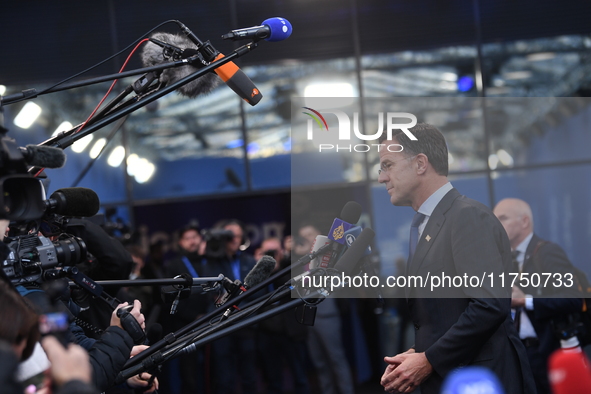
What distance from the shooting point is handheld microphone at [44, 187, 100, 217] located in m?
2.55

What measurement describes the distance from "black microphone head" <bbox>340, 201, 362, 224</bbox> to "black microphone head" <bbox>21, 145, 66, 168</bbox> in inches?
54.6

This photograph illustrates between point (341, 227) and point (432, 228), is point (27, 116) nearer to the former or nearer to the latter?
point (341, 227)

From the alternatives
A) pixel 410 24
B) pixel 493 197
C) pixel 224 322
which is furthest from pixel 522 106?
pixel 410 24

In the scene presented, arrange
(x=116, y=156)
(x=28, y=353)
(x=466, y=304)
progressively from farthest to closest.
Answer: (x=116, y=156)
(x=466, y=304)
(x=28, y=353)

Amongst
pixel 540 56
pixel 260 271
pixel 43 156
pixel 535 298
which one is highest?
pixel 540 56

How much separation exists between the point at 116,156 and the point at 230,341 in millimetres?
3335

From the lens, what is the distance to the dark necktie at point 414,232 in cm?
297

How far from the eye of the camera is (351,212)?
9.90 feet

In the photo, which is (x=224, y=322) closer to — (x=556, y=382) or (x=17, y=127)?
(x=556, y=382)

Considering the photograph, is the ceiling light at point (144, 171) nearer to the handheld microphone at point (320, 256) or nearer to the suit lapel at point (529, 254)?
the suit lapel at point (529, 254)

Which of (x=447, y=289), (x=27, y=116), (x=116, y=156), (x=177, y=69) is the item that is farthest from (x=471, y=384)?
(x=27, y=116)

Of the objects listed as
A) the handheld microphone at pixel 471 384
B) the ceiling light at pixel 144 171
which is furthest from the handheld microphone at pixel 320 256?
the ceiling light at pixel 144 171

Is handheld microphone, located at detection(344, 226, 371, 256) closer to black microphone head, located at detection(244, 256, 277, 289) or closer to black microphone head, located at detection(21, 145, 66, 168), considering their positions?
black microphone head, located at detection(244, 256, 277, 289)

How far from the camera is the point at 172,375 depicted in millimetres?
6891
